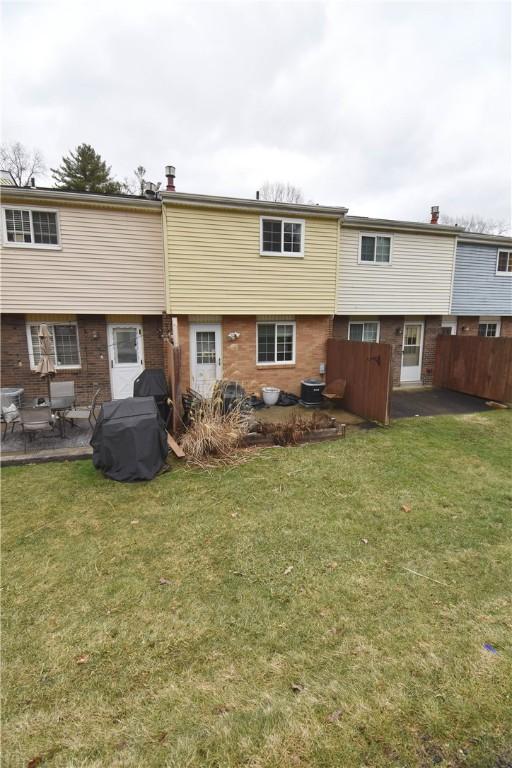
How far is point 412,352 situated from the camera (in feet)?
44.4

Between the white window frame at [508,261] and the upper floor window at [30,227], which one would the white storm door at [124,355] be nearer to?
the upper floor window at [30,227]

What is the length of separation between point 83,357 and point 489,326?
1602 centimetres

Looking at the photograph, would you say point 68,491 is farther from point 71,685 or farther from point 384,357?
point 384,357

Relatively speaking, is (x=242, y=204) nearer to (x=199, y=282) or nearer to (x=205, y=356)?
(x=199, y=282)

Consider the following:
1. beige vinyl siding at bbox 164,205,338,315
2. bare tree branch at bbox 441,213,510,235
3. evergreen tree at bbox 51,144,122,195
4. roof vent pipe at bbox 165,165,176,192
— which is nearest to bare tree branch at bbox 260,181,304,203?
evergreen tree at bbox 51,144,122,195

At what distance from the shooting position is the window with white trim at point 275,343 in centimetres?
1121

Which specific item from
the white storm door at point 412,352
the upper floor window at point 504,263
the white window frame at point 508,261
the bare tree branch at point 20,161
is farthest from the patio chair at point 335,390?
the bare tree branch at point 20,161

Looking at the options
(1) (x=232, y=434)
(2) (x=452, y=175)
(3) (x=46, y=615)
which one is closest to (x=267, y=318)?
(1) (x=232, y=434)

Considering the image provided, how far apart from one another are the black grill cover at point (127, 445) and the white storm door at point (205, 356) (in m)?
4.74

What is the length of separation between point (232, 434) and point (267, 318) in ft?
17.6

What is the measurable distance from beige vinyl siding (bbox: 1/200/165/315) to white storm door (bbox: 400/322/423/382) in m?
9.15

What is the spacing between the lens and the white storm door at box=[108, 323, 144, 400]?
10.4 meters

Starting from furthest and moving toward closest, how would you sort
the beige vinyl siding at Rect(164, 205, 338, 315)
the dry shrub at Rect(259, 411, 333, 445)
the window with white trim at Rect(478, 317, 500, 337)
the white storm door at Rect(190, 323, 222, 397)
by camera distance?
1. the window with white trim at Rect(478, 317, 500, 337)
2. the white storm door at Rect(190, 323, 222, 397)
3. the beige vinyl siding at Rect(164, 205, 338, 315)
4. the dry shrub at Rect(259, 411, 333, 445)

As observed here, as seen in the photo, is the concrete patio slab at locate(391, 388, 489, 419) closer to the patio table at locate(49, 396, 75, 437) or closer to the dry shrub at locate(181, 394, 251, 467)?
the dry shrub at locate(181, 394, 251, 467)
